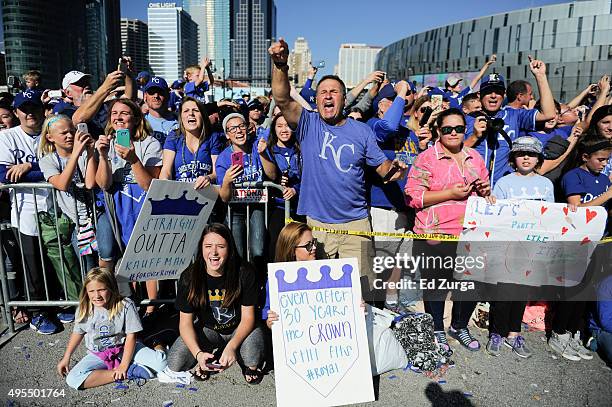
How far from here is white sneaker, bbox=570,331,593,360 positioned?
4125 mm

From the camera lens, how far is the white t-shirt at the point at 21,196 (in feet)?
14.0

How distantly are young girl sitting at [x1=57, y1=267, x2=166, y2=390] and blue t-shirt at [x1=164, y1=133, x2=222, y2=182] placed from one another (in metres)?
1.19

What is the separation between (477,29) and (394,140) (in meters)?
96.7

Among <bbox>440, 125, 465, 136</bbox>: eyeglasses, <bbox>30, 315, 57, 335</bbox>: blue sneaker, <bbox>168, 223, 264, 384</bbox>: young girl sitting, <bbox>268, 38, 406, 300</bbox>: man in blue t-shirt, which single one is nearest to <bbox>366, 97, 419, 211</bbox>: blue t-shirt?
<bbox>440, 125, 465, 136</bbox>: eyeglasses

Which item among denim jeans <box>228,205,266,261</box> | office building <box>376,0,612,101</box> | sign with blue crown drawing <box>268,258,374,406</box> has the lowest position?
sign with blue crown drawing <box>268,258,374,406</box>

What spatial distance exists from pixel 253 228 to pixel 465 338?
235 centimetres

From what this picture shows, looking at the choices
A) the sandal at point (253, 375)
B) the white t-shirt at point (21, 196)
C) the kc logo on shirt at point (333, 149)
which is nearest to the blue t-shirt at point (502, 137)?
the kc logo on shirt at point (333, 149)

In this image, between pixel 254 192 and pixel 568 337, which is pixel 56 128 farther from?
pixel 568 337

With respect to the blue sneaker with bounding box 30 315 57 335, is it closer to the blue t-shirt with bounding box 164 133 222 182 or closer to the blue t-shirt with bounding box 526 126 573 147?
the blue t-shirt with bounding box 164 133 222 182

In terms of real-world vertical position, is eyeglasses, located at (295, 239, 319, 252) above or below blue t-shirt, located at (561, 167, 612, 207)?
below

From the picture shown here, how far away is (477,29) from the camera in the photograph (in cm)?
8875

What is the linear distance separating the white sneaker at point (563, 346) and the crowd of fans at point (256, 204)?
0.03 metres

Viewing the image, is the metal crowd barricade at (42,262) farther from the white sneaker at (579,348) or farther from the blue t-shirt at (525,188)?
the white sneaker at (579,348)

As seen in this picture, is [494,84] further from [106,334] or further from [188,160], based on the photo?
[106,334]
